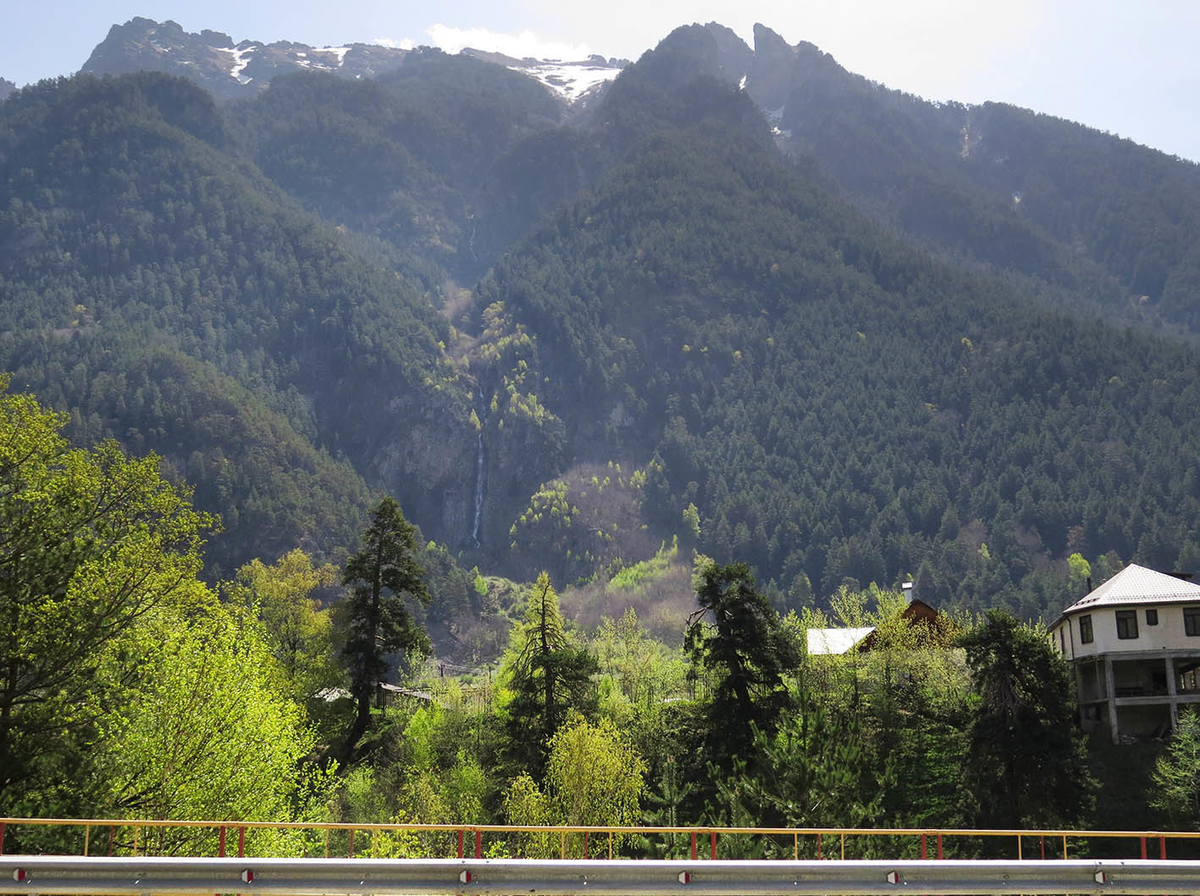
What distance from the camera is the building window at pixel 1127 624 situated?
245 ft

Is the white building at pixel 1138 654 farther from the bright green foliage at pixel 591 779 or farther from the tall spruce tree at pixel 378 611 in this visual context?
the tall spruce tree at pixel 378 611

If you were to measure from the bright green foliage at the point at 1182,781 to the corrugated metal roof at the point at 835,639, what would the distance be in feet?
86.4

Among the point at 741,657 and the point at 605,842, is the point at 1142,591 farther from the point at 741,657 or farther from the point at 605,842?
the point at 605,842

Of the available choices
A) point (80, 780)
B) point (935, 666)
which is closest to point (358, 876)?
point (80, 780)

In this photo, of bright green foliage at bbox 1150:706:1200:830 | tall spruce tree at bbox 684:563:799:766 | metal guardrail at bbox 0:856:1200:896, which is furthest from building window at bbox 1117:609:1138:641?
metal guardrail at bbox 0:856:1200:896

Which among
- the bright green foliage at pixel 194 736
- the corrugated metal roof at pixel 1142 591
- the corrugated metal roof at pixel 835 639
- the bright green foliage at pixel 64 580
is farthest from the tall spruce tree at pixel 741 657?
the bright green foliage at pixel 64 580

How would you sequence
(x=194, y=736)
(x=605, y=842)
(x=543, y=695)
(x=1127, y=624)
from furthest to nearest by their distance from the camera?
(x=1127, y=624)
(x=543, y=695)
(x=605, y=842)
(x=194, y=736)

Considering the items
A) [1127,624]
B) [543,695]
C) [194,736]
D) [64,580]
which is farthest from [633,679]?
[64,580]

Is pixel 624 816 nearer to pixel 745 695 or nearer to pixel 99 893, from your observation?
pixel 745 695

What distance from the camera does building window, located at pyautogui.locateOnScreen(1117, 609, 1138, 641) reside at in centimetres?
7475

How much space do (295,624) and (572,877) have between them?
295 feet

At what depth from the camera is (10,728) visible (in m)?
33.2

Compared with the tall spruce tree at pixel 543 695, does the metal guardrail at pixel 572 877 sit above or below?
below

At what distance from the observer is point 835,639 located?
91.3 m
